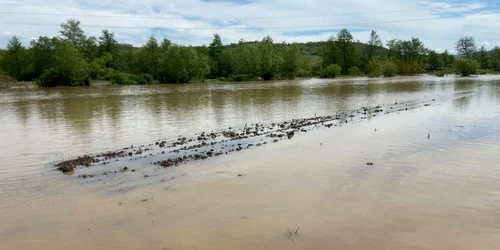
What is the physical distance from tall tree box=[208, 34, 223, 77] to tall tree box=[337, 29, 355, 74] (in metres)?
43.3

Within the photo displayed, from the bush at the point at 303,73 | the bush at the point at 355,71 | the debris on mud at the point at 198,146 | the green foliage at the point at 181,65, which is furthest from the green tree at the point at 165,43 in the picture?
the debris on mud at the point at 198,146

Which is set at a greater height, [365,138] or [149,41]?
[149,41]

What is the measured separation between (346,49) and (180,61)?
232ft

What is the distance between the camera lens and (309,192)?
1000 centimetres

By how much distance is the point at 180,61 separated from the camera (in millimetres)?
89812

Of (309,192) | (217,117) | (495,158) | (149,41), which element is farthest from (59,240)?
(149,41)

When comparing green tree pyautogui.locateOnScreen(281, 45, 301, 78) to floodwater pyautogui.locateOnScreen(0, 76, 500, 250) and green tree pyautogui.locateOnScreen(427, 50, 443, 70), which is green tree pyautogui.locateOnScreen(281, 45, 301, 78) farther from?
floodwater pyautogui.locateOnScreen(0, 76, 500, 250)

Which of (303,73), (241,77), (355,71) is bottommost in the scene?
(241,77)

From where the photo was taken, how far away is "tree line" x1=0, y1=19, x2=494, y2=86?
8525cm

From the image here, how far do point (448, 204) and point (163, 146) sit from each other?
1051 centimetres

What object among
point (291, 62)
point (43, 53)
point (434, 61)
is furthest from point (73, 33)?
point (434, 61)

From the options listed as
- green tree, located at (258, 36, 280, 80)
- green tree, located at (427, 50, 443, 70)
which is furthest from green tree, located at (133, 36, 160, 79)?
green tree, located at (427, 50, 443, 70)

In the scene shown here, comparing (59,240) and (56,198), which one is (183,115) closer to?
(56,198)

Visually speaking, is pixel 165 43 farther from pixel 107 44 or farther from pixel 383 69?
pixel 383 69
